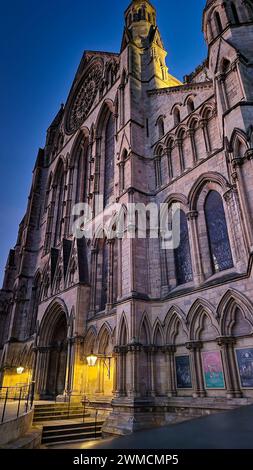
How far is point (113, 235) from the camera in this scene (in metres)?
15.5

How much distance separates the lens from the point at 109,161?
65.6 feet

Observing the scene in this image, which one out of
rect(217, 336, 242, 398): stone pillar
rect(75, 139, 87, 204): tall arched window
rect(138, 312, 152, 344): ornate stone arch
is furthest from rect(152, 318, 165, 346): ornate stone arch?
rect(75, 139, 87, 204): tall arched window

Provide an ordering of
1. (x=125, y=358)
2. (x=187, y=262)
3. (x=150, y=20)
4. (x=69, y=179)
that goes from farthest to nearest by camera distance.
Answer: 1. (x=69, y=179)
2. (x=150, y=20)
3. (x=187, y=262)
4. (x=125, y=358)

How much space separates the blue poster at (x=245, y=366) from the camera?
A: 7868mm

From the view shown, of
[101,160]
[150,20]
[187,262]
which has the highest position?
[150,20]

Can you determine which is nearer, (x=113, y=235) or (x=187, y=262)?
(x=187, y=262)

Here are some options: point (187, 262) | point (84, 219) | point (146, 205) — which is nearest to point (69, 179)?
point (84, 219)

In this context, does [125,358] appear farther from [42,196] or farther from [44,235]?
[42,196]

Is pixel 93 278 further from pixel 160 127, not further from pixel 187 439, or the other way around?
pixel 187 439

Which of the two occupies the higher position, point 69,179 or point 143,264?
point 69,179

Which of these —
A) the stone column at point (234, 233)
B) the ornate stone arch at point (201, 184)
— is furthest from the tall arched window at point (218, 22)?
the stone column at point (234, 233)

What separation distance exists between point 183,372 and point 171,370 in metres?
0.51

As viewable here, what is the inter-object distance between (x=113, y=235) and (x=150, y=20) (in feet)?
56.9

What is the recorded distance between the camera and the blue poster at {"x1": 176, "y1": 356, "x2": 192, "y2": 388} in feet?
32.1
